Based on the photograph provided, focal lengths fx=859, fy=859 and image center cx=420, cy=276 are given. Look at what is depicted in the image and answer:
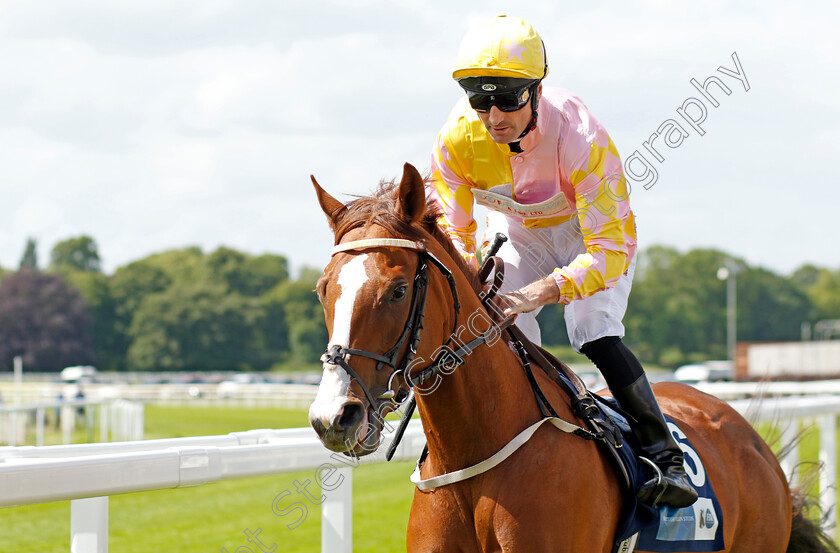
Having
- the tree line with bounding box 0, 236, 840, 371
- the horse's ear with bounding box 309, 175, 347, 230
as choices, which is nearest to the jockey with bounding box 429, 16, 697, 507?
the horse's ear with bounding box 309, 175, 347, 230

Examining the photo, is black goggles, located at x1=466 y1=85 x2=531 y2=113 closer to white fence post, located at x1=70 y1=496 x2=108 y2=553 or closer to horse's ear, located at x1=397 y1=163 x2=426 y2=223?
horse's ear, located at x1=397 y1=163 x2=426 y2=223

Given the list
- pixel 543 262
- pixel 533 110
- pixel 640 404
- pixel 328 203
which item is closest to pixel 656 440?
pixel 640 404

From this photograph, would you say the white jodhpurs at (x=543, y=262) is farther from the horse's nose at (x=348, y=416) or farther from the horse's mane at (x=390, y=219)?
the horse's nose at (x=348, y=416)

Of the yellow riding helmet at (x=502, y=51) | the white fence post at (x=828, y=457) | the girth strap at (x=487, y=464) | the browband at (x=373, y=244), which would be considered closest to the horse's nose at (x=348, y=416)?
the browband at (x=373, y=244)

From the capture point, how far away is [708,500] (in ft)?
10.6

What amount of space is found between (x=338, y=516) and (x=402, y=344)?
1.51 meters

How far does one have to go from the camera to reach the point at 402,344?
2244 mm

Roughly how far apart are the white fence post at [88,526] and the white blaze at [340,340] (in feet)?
3.30

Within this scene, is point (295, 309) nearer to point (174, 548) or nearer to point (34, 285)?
point (34, 285)

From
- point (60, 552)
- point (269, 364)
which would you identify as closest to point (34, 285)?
point (269, 364)

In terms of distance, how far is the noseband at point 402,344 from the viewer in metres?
2.11

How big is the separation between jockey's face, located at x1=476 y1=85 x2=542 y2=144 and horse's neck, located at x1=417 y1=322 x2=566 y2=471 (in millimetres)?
721

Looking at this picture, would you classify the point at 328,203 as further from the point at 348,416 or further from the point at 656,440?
the point at 656,440

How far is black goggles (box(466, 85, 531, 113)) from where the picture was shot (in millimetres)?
2748
